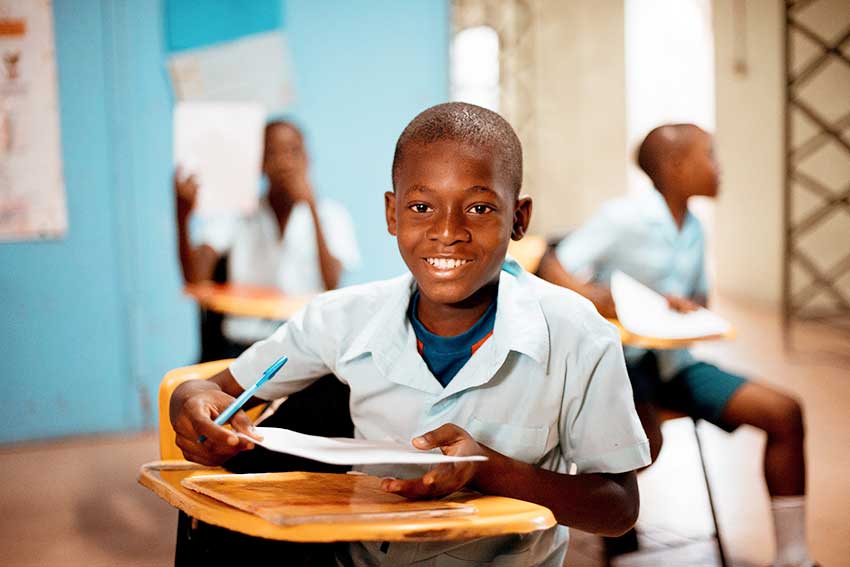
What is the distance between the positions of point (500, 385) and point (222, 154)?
2903 millimetres

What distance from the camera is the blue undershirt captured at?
1459 mm

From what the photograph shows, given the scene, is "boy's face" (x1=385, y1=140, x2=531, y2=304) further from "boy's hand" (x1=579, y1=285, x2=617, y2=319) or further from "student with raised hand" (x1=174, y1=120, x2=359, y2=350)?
"student with raised hand" (x1=174, y1=120, x2=359, y2=350)

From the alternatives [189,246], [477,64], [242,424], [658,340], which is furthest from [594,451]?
[477,64]

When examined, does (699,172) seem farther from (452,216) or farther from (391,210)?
(452,216)

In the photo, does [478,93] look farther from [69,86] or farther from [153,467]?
[153,467]

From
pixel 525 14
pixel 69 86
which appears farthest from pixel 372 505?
pixel 525 14

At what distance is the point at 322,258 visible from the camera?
3623mm

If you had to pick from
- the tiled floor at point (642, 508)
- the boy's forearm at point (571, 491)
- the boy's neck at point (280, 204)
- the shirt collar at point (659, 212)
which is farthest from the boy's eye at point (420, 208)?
the boy's neck at point (280, 204)

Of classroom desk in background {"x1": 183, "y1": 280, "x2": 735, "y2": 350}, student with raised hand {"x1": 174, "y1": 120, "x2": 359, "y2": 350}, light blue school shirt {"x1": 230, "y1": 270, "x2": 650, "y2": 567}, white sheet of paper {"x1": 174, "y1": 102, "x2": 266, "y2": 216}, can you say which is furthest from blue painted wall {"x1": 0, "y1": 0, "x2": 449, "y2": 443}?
light blue school shirt {"x1": 230, "y1": 270, "x2": 650, "y2": 567}

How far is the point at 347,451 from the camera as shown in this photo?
1158mm

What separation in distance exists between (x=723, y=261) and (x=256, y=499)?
26.4 ft

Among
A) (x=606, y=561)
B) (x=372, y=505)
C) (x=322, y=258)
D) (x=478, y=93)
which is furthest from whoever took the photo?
(x=478, y=93)

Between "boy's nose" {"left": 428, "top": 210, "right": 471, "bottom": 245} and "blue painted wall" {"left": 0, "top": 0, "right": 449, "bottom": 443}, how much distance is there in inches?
124

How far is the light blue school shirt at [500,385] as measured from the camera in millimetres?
1338
